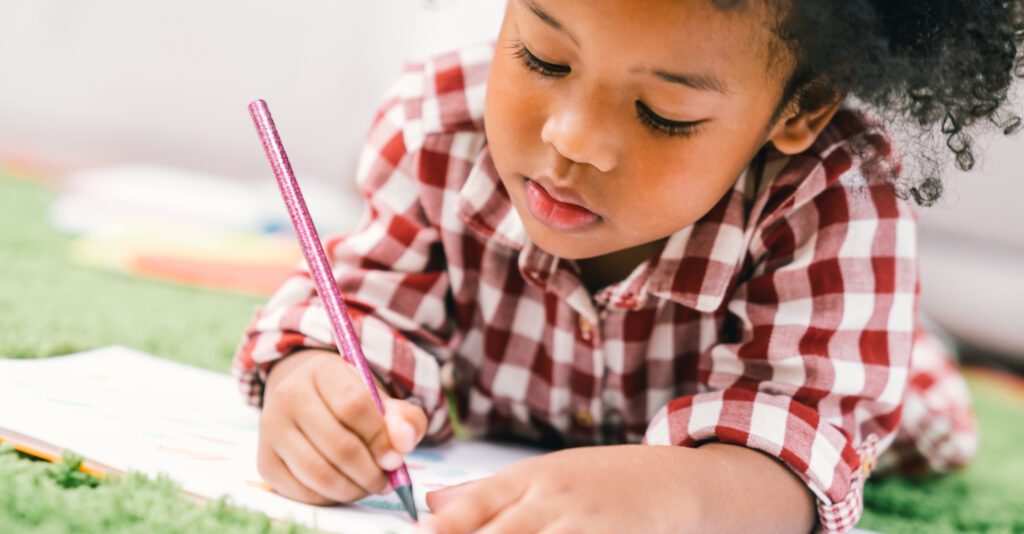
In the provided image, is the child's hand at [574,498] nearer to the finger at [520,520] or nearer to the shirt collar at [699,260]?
the finger at [520,520]

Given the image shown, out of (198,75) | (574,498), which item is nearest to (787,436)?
(574,498)

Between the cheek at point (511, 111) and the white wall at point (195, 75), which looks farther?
the white wall at point (195, 75)

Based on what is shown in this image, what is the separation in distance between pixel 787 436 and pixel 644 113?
0.71ft

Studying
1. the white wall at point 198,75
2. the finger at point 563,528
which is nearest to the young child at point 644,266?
the finger at point 563,528

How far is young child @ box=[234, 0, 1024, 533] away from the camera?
0.56m

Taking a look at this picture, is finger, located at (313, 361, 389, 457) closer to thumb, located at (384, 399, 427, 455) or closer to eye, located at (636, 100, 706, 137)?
thumb, located at (384, 399, 427, 455)

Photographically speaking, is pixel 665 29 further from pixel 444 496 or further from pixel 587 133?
pixel 444 496

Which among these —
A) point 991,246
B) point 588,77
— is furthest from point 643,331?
point 991,246

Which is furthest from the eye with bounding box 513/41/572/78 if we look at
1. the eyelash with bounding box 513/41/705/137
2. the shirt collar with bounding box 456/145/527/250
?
the shirt collar with bounding box 456/145/527/250

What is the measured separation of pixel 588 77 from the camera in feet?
1.88

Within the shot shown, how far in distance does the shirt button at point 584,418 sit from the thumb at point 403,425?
269mm

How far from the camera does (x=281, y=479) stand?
1.90 feet

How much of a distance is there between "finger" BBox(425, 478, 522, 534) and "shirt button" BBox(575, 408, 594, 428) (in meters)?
0.29

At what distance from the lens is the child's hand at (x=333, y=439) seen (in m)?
0.56
